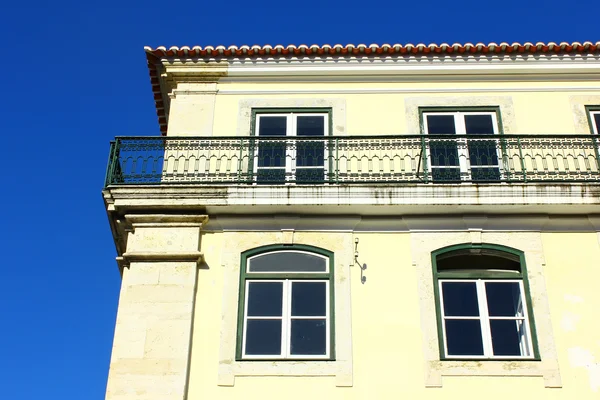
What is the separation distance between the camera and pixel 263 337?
11117 millimetres

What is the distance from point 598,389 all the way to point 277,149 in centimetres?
575

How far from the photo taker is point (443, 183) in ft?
39.5

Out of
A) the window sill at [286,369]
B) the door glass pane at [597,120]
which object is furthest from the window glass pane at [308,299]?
the door glass pane at [597,120]

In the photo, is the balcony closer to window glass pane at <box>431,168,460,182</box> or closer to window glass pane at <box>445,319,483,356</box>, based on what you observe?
window glass pane at <box>431,168,460,182</box>

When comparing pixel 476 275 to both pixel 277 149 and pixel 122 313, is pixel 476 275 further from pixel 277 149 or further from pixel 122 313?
pixel 122 313

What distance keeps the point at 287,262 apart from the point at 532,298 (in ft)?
11.0

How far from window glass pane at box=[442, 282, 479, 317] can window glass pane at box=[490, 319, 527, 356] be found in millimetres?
328

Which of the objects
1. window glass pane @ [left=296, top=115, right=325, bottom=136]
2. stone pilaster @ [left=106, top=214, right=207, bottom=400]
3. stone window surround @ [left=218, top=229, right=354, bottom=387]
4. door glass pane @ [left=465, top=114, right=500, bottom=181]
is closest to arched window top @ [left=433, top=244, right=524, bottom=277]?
door glass pane @ [left=465, top=114, right=500, bottom=181]

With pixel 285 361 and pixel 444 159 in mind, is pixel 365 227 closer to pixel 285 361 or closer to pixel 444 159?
pixel 444 159

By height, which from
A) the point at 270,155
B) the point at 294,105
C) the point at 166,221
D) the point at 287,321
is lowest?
the point at 287,321

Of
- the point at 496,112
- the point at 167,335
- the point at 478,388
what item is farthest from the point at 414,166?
the point at 167,335

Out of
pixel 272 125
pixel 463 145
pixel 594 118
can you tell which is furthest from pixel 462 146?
pixel 272 125

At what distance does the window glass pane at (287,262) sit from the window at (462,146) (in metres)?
2.15

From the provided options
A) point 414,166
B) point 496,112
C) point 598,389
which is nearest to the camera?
point 598,389
